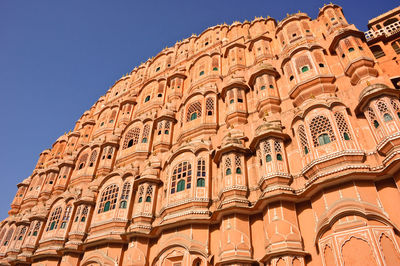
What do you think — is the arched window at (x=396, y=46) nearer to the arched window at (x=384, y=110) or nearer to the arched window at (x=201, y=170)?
the arched window at (x=384, y=110)

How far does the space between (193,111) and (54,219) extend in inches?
559

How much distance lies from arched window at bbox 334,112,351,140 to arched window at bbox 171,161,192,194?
8.56 m

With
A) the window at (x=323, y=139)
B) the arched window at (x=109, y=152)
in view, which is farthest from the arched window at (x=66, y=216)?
the window at (x=323, y=139)

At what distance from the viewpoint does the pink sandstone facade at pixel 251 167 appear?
A: 1145 cm

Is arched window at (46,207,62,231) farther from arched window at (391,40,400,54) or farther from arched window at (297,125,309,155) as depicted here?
arched window at (391,40,400,54)

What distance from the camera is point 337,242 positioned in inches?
418

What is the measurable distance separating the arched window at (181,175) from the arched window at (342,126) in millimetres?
8557

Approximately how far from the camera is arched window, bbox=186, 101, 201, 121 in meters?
21.1

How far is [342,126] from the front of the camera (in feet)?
44.1

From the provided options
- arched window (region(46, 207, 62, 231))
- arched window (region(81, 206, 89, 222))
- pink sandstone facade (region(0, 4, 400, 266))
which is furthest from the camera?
arched window (region(46, 207, 62, 231))

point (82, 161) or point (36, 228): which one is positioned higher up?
point (82, 161)

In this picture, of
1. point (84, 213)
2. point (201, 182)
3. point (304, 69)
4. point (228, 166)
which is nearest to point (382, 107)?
point (304, 69)

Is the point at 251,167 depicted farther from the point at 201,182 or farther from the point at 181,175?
the point at 181,175

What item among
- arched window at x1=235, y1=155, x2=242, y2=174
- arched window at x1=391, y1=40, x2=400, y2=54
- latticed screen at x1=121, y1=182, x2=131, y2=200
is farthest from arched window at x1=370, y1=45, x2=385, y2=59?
latticed screen at x1=121, y1=182, x2=131, y2=200
